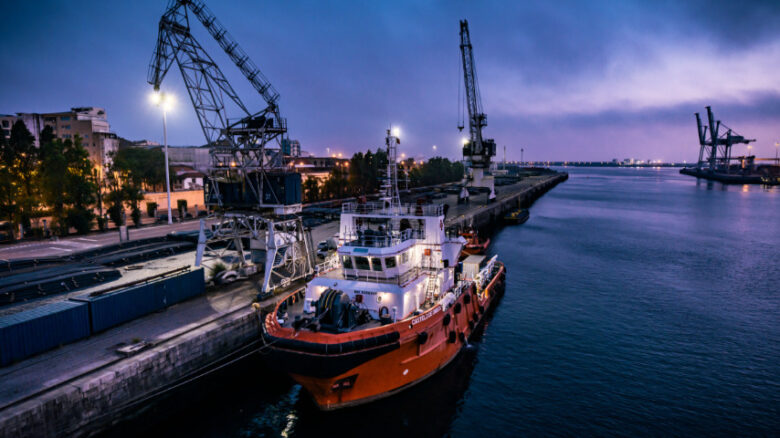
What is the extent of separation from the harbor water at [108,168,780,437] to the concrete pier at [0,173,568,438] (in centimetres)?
101

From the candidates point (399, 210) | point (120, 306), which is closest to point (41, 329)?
point (120, 306)

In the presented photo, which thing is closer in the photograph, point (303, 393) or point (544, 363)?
point (303, 393)

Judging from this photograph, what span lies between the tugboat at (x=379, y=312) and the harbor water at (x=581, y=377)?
1517mm

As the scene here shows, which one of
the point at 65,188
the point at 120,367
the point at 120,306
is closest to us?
the point at 120,367

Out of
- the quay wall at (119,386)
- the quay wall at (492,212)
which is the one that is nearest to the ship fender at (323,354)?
the quay wall at (119,386)

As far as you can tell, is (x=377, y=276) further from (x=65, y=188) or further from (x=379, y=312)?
(x=65, y=188)

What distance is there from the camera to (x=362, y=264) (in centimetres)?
1998

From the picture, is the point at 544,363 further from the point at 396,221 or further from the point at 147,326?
the point at 147,326

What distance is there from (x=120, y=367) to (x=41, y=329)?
4275mm

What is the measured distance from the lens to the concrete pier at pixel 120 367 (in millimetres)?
12844

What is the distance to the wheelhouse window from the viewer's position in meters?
19.9

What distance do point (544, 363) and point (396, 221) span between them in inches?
466

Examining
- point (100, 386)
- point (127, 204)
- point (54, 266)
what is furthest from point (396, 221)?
point (127, 204)

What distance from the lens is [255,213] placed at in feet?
90.6
